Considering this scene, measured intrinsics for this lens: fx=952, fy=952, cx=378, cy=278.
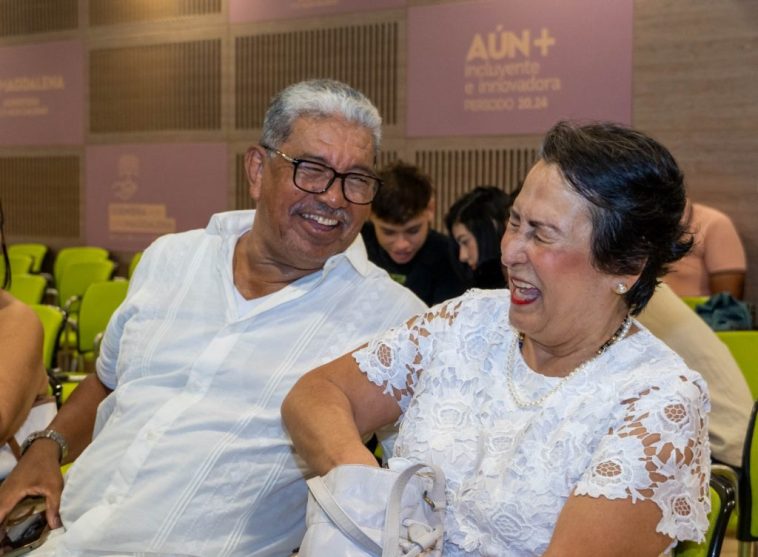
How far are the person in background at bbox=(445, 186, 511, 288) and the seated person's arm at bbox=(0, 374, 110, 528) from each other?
217 cm

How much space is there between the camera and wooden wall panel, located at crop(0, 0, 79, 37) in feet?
33.7

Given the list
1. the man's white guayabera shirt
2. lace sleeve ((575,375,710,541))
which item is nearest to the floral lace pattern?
lace sleeve ((575,375,710,541))

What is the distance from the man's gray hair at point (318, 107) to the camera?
2.39 metres

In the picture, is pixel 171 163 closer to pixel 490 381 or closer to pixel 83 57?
pixel 83 57

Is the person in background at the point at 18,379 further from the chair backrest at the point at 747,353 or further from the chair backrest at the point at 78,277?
the chair backrest at the point at 78,277

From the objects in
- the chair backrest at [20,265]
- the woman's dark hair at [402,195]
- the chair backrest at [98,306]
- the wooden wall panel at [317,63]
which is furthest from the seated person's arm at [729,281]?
the chair backrest at [20,265]

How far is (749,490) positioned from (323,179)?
1557 millimetres

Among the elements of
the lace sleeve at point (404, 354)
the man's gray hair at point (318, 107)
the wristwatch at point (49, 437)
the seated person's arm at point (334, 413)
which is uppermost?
the man's gray hair at point (318, 107)

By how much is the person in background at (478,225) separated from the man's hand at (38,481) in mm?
2362

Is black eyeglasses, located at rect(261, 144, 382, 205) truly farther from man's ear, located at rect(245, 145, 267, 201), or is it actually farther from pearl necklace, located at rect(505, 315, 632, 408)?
pearl necklace, located at rect(505, 315, 632, 408)

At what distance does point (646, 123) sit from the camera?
22.5ft

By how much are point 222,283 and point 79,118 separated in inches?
333

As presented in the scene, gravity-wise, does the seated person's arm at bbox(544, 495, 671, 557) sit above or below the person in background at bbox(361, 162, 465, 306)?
below

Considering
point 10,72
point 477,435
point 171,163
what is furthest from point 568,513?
point 10,72
